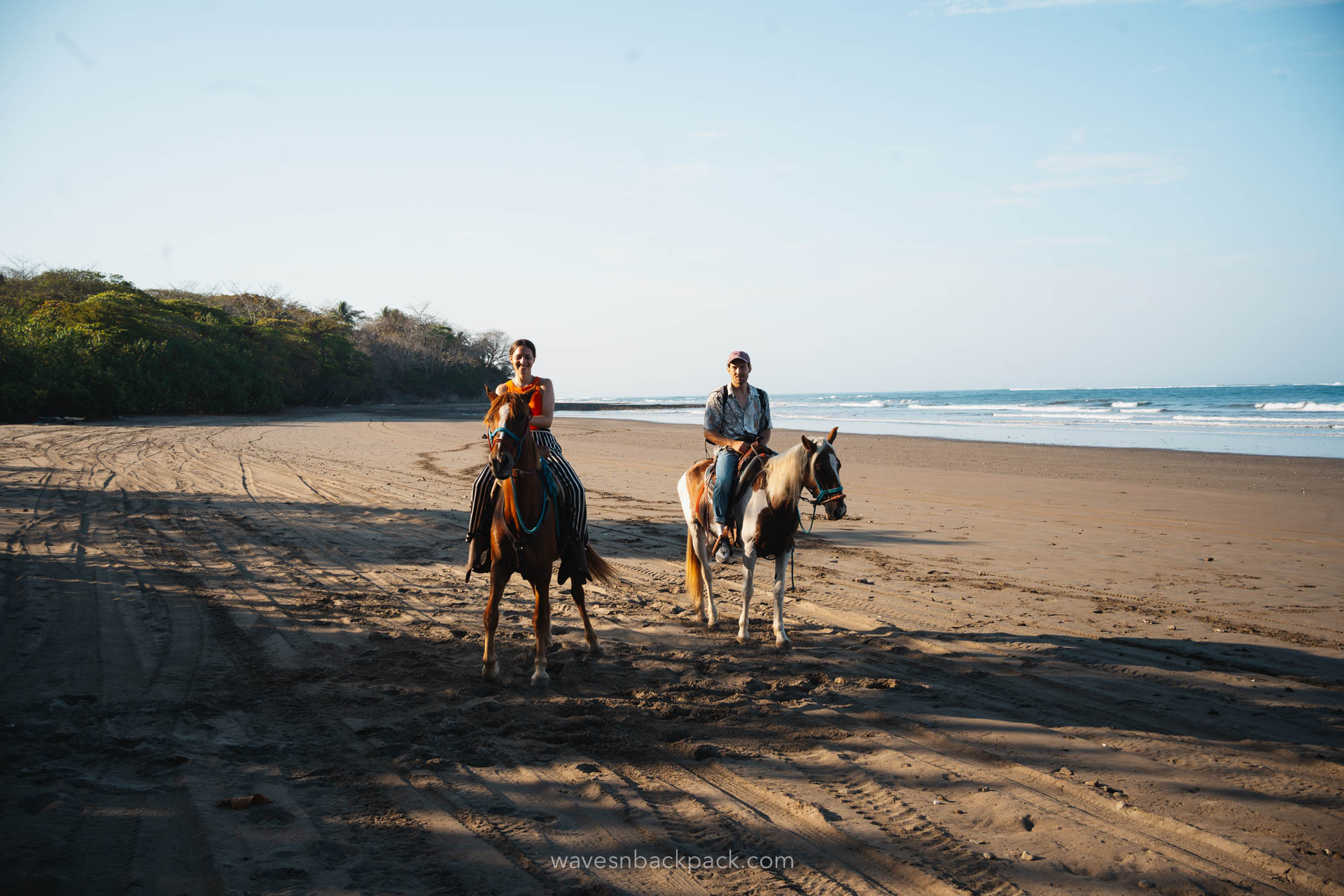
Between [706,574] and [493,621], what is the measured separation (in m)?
2.19

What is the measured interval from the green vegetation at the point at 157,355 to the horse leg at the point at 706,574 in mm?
30527

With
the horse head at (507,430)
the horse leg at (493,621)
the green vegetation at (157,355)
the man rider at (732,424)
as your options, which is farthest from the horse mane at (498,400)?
the green vegetation at (157,355)

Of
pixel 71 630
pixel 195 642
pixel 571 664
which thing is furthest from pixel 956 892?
pixel 71 630

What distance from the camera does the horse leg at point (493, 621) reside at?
493 centimetres

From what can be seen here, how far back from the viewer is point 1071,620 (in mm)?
6332

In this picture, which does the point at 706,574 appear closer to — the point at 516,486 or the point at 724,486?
the point at 724,486

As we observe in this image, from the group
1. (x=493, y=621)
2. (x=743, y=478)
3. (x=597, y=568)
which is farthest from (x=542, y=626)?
(x=743, y=478)

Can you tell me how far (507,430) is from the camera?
4.52m

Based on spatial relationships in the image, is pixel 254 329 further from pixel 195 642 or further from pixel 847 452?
pixel 195 642

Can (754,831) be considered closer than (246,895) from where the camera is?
No

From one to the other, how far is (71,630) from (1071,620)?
834cm

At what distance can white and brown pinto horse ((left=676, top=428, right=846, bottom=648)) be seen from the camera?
17.7 feet

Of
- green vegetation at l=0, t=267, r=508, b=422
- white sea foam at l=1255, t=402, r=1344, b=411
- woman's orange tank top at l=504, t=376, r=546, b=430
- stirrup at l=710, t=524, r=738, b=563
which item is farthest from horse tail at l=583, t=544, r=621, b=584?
white sea foam at l=1255, t=402, r=1344, b=411

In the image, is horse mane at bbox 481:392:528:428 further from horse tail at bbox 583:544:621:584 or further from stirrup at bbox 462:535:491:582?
horse tail at bbox 583:544:621:584
